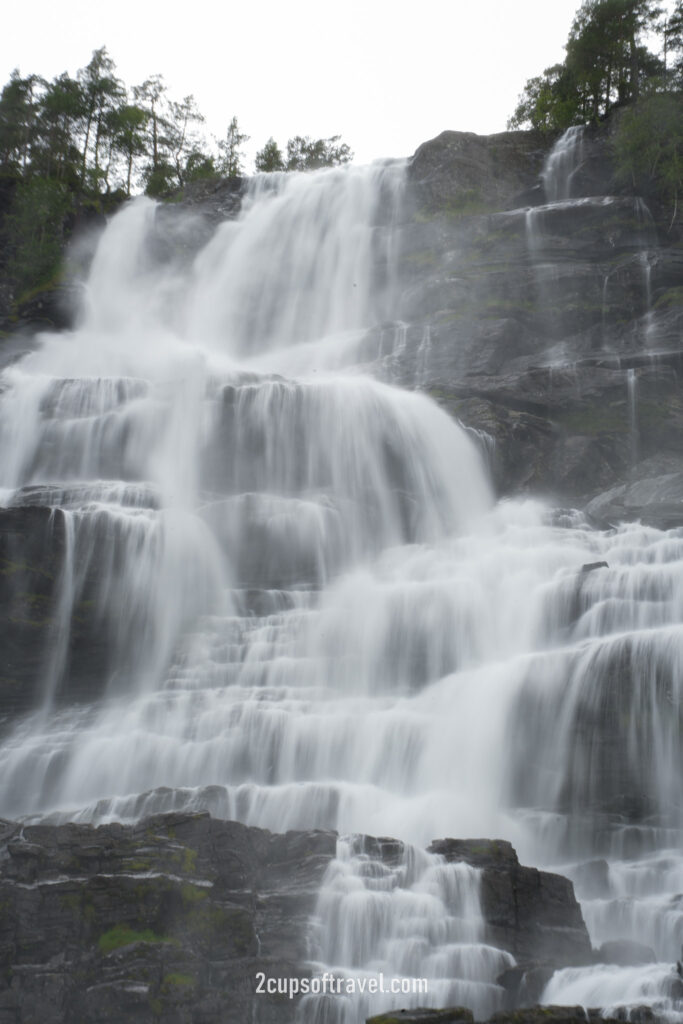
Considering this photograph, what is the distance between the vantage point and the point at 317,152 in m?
46.6

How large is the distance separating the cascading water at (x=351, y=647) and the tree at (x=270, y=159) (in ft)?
63.7

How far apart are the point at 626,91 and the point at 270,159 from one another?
57.7ft

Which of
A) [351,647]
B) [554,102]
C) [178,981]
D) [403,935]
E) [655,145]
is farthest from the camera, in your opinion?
[554,102]

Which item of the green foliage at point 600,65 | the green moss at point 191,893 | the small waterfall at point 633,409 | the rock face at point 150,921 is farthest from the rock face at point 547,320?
the green moss at point 191,893

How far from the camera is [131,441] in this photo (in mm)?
22531

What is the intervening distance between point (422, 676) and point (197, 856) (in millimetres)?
6685

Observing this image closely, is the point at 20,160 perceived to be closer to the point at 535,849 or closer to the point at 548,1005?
the point at 535,849

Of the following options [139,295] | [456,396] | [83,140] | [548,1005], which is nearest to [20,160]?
[83,140]

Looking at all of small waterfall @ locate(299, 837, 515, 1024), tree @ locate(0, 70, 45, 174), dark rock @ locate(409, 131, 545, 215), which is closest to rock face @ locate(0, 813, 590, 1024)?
small waterfall @ locate(299, 837, 515, 1024)

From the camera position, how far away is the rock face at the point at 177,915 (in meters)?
8.43

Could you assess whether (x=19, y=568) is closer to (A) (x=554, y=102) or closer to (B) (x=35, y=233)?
(B) (x=35, y=233)

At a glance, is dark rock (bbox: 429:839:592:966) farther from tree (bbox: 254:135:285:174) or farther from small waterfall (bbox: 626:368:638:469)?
tree (bbox: 254:135:285:174)

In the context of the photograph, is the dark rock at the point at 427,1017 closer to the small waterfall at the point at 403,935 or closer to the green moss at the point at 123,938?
the small waterfall at the point at 403,935

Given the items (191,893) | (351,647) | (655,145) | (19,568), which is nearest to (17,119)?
(655,145)
